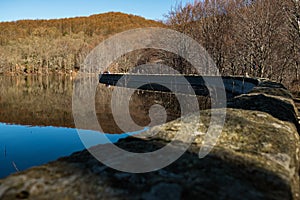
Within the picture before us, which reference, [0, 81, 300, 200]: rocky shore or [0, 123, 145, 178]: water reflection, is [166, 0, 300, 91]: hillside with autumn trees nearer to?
[0, 123, 145, 178]: water reflection

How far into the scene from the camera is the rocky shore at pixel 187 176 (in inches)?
62.3

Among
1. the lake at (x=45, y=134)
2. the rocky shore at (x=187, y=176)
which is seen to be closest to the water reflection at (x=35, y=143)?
the lake at (x=45, y=134)

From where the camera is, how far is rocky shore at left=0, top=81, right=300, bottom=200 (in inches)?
62.3

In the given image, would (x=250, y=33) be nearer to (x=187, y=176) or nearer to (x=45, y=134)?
(x=45, y=134)

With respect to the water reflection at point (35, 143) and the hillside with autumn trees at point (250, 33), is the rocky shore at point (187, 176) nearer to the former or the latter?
the water reflection at point (35, 143)

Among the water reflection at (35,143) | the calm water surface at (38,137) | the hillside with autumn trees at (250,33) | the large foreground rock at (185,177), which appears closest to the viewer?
the large foreground rock at (185,177)

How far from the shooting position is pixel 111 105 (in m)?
20.4

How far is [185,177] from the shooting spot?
1.82 metres

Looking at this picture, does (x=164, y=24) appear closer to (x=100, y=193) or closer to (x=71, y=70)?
(x=100, y=193)

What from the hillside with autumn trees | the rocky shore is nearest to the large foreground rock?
the rocky shore

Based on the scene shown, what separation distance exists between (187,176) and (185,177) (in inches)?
0.9

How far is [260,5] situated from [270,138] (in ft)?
72.5

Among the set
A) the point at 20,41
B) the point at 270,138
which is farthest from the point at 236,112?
the point at 20,41

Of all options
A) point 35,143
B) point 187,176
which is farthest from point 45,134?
point 187,176
